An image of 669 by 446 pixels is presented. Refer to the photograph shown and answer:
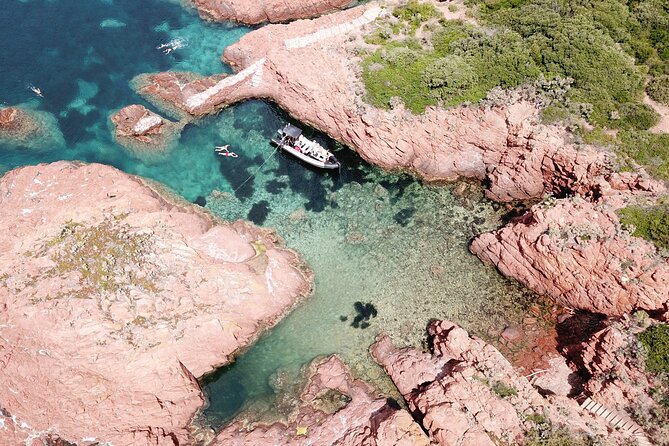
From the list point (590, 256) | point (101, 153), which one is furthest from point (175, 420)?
point (590, 256)

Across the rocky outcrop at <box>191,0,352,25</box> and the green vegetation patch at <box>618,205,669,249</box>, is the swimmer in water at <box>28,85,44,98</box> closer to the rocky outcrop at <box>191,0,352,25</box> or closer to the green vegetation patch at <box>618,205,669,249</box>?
the rocky outcrop at <box>191,0,352,25</box>

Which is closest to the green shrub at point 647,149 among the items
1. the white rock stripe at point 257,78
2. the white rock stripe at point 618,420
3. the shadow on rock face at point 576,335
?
the shadow on rock face at point 576,335

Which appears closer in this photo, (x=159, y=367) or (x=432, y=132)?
(x=159, y=367)

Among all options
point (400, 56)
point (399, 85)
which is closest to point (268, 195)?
point (399, 85)

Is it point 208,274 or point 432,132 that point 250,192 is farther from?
point 432,132

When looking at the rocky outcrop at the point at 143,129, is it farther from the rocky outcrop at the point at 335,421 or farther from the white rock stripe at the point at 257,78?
the rocky outcrop at the point at 335,421

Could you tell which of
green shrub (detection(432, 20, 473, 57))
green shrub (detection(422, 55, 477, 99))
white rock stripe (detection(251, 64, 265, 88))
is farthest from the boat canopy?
green shrub (detection(432, 20, 473, 57))
